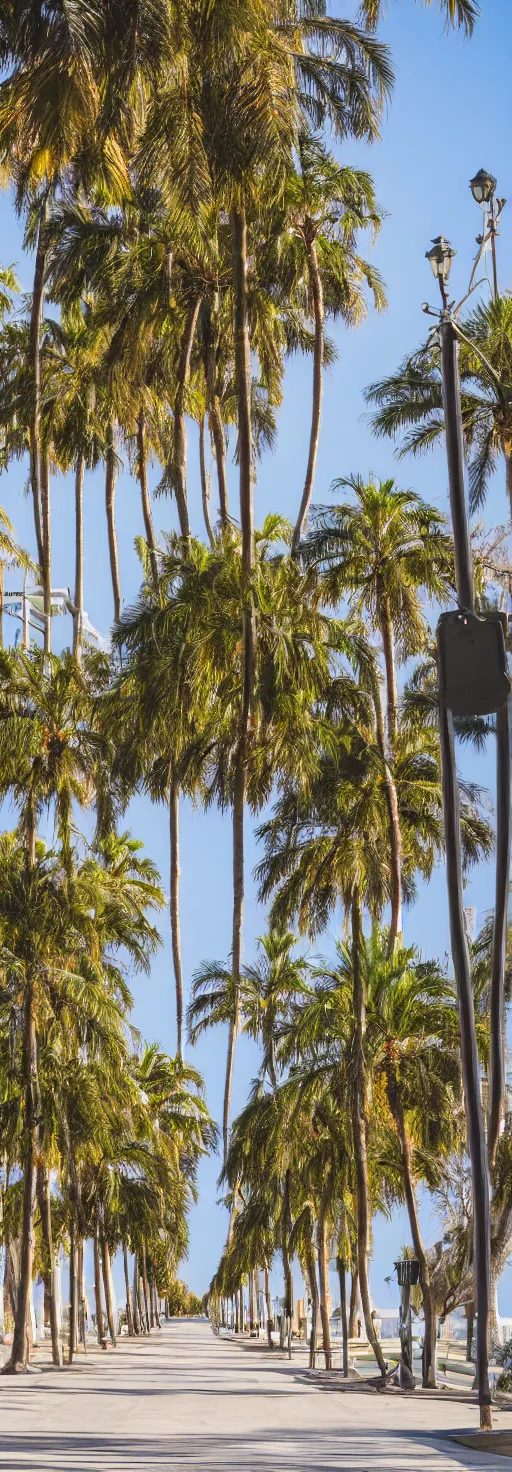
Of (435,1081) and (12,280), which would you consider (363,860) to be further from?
(12,280)

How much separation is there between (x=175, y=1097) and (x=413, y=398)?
3425 centimetres

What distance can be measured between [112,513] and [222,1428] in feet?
69.7

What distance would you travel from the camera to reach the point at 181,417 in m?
24.8

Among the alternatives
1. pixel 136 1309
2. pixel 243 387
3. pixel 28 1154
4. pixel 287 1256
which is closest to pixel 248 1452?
pixel 243 387

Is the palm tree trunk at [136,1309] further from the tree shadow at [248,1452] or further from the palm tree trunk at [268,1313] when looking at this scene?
the tree shadow at [248,1452]

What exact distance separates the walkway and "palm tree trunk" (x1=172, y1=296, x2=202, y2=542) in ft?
43.1

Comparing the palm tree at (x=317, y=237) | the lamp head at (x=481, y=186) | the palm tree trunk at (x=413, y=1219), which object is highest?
the palm tree at (x=317, y=237)

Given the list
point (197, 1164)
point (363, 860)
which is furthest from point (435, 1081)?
point (197, 1164)

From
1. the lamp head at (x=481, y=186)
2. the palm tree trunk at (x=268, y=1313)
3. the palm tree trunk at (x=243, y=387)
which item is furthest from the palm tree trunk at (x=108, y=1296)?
the lamp head at (x=481, y=186)

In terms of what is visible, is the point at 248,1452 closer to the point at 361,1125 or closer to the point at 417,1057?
the point at 417,1057

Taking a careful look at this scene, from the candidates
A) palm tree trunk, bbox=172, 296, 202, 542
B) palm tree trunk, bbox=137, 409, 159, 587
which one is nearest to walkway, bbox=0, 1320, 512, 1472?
palm tree trunk, bbox=172, 296, 202, 542

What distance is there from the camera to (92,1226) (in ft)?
158

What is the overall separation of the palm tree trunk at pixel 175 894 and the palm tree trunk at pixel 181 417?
4.55 metres

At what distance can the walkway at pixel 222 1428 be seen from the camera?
9234 millimetres
